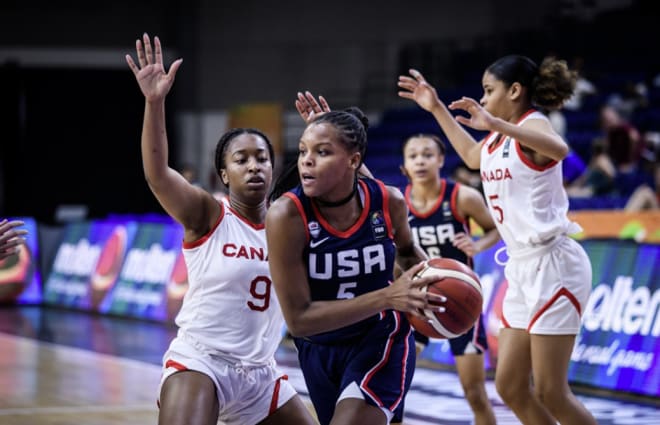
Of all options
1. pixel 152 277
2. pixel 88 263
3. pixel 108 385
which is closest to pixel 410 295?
pixel 108 385

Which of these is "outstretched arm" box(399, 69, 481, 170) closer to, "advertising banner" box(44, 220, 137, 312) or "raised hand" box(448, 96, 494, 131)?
"raised hand" box(448, 96, 494, 131)

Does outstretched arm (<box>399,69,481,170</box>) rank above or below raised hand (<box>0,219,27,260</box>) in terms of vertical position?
above

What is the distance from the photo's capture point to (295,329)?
12.7ft

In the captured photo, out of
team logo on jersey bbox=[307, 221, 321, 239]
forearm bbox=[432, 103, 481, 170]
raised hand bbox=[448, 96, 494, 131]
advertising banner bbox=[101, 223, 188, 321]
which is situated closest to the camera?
team logo on jersey bbox=[307, 221, 321, 239]

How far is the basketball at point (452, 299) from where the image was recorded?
393 centimetres

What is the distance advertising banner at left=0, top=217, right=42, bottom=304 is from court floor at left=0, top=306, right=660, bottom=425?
284 centimetres

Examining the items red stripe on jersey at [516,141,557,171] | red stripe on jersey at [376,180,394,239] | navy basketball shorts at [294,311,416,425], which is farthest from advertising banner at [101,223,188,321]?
red stripe on jersey at [376,180,394,239]

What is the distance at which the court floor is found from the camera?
7.15 m

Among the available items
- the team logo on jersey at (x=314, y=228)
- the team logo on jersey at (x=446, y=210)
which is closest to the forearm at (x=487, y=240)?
the team logo on jersey at (x=446, y=210)

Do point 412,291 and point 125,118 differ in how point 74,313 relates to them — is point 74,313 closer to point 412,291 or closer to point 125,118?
point 125,118

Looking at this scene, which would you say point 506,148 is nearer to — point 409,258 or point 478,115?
point 478,115

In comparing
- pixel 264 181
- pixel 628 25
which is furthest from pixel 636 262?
pixel 628 25

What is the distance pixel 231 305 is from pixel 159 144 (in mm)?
711

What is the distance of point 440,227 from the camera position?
22.0 feet
